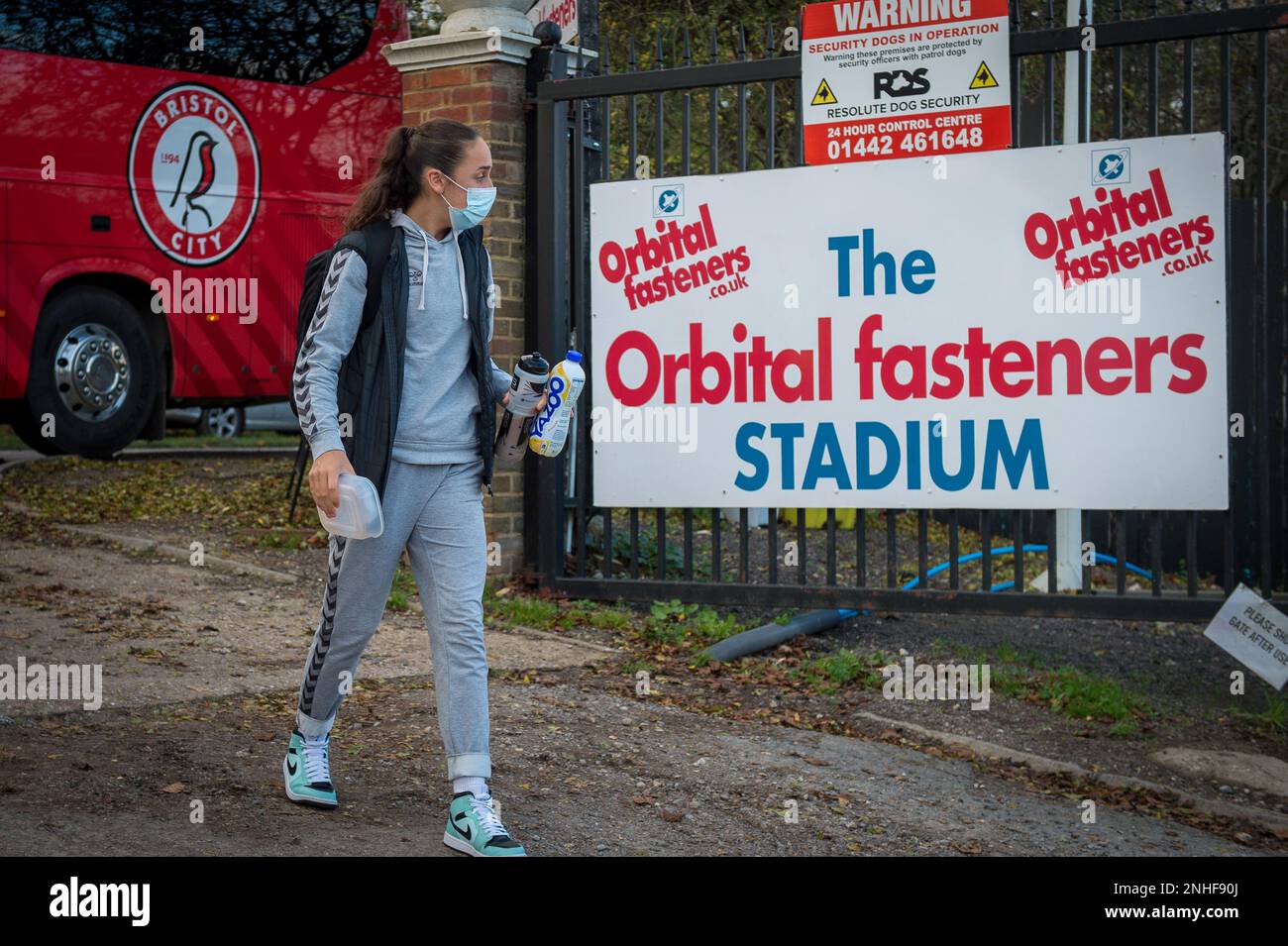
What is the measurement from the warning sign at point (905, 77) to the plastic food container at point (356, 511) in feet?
13.2

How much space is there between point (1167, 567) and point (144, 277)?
28.3 feet

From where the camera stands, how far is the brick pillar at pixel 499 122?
825cm

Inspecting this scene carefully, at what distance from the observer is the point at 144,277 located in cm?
1312

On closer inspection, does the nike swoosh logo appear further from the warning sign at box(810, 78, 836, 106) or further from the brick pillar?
the warning sign at box(810, 78, 836, 106)

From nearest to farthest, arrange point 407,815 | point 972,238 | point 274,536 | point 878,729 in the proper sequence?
point 407,815
point 878,729
point 972,238
point 274,536

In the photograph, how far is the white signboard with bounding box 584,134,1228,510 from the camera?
689cm

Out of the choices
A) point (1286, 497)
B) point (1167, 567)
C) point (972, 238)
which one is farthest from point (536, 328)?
point (1167, 567)

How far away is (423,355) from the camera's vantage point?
432 centimetres

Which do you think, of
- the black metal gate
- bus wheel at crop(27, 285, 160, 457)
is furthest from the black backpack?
bus wheel at crop(27, 285, 160, 457)

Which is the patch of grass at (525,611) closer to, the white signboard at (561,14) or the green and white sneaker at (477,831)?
the white signboard at (561,14)

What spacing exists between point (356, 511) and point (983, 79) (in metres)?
4.26

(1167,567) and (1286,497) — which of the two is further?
(1167,567)

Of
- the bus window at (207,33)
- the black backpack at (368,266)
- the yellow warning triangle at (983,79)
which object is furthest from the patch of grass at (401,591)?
the bus window at (207,33)
